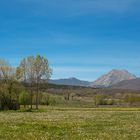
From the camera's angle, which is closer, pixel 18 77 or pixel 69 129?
pixel 69 129

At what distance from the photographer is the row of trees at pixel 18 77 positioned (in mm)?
84875

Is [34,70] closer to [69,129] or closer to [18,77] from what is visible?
[18,77]

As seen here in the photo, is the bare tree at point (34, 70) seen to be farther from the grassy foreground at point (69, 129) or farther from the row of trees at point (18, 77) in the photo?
the grassy foreground at point (69, 129)

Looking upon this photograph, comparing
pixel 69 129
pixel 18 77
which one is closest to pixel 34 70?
pixel 18 77

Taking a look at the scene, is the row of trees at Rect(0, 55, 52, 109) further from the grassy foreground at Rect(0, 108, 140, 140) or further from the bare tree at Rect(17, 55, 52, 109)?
the grassy foreground at Rect(0, 108, 140, 140)

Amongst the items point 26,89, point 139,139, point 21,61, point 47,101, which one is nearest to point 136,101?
point 47,101

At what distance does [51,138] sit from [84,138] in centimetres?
202

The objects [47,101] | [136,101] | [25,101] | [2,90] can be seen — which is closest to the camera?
[2,90]

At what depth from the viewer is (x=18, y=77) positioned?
89875mm

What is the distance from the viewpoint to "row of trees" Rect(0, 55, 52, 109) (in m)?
84.9

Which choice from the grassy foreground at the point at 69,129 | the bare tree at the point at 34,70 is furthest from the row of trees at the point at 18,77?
the grassy foreground at the point at 69,129

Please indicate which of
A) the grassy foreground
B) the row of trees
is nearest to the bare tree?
the row of trees

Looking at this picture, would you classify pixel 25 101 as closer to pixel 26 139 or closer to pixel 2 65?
pixel 2 65

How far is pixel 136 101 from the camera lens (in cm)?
13862
